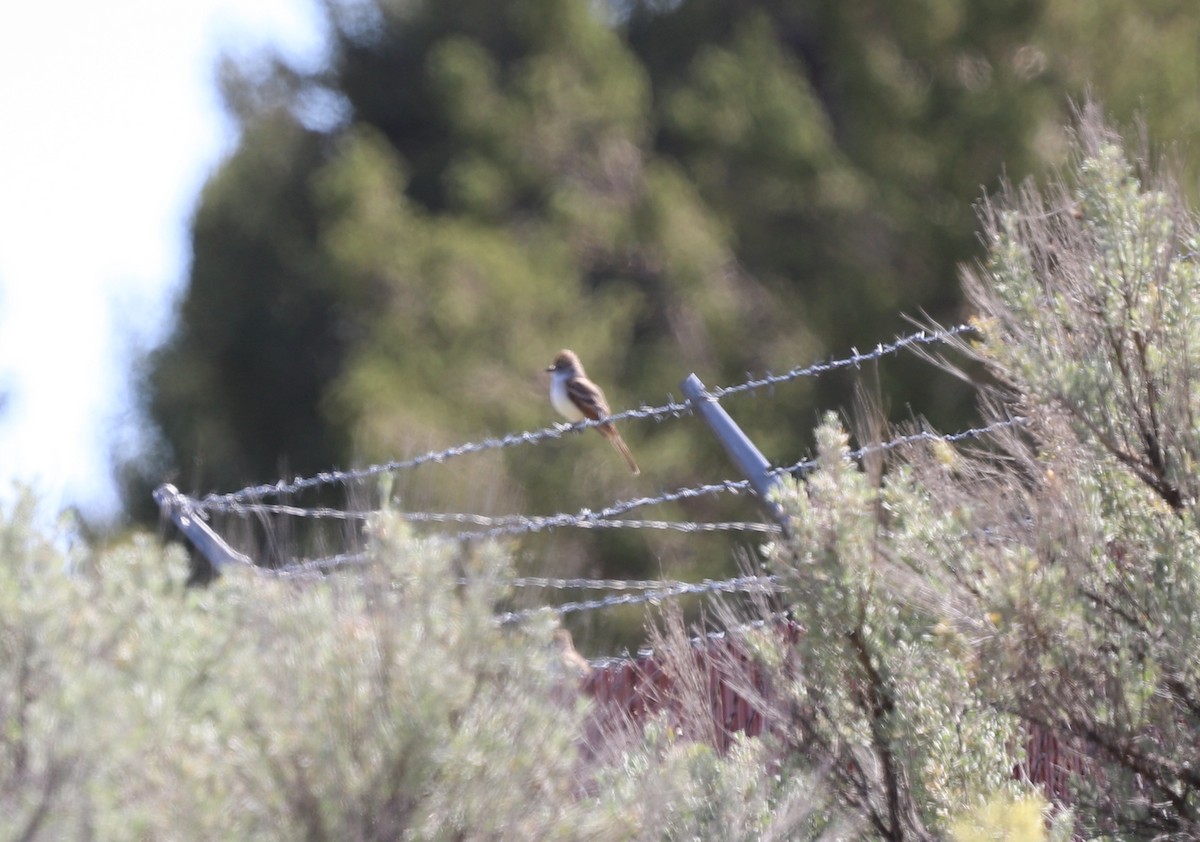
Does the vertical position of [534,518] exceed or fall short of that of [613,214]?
it falls short

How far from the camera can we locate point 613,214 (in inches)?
808

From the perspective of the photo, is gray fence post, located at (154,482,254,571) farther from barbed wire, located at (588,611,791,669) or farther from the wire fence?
barbed wire, located at (588,611,791,669)

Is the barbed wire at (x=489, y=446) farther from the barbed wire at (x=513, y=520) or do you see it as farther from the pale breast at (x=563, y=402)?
the pale breast at (x=563, y=402)

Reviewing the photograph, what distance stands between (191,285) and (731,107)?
363 inches

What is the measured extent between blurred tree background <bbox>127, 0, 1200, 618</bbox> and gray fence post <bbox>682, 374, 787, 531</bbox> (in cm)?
1117

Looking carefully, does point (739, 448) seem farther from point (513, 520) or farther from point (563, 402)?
point (563, 402)

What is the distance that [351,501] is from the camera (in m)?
3.81

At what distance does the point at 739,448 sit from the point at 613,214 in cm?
1573

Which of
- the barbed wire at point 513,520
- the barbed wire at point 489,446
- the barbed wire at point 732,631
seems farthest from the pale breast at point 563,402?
the barbed wire at point 732,631

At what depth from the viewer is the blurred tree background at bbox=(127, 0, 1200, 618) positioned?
17.9 meters

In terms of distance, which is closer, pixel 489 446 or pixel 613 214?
pixel 489 446

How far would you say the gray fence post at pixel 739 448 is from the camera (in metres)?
4.85

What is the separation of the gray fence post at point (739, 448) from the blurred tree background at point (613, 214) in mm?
11166

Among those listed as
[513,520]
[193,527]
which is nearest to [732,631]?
[513,520]
